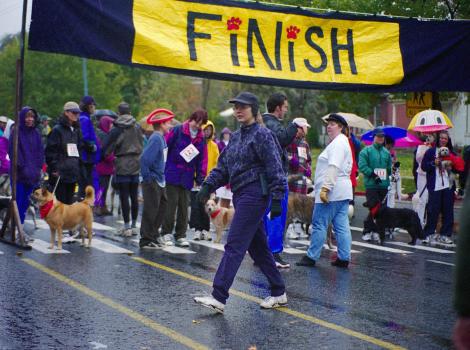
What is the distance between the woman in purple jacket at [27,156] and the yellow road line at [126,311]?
8.30ft

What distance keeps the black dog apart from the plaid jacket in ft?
4.75

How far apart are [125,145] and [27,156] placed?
2.15m

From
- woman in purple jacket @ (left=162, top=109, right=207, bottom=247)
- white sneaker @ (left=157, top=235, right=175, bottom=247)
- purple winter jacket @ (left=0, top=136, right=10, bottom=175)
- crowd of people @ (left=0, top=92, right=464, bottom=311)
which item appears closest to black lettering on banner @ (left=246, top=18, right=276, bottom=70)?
crowd of people @ (left=0, top=92, right=464, bottom=311)

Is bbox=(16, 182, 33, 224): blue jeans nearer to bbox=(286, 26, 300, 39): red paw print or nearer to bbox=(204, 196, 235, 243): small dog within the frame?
bbox=(204, 196, 235, 243): small dog

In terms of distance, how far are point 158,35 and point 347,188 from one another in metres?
3.00

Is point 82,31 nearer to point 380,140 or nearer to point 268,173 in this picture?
point 268,173

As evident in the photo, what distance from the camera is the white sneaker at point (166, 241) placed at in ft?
43.2

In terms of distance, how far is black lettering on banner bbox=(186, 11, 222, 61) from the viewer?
11.1 metres

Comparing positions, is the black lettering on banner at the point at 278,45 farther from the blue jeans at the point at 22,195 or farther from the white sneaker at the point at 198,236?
the blue jeans at the point at 22,195

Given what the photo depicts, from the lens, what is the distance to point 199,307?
834 centimetres

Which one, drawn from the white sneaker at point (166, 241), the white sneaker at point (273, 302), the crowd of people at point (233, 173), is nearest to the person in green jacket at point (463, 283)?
the crowd of people at point (233, 173)

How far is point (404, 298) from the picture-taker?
30.6 ft

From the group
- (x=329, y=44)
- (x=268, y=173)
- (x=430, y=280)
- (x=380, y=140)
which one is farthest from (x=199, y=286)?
(x=380, y=140)

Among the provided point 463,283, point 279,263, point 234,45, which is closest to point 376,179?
point 279,263
